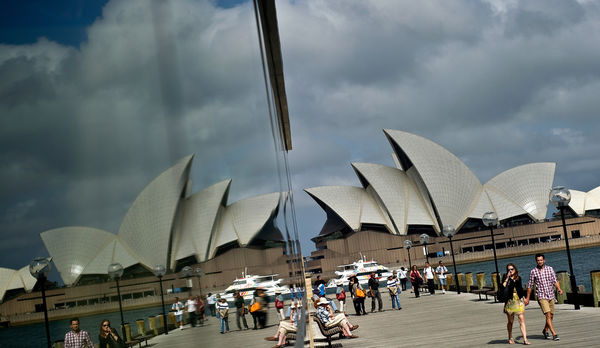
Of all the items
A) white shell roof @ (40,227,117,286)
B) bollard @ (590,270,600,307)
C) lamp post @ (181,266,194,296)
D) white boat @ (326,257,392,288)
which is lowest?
white boat @ (326,257,392,288)

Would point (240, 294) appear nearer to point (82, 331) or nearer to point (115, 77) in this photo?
point (82, 331)

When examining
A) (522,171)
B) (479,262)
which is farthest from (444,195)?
(479,262)

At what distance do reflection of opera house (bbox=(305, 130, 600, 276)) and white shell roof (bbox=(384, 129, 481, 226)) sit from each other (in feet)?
0.27

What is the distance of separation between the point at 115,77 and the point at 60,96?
0.25ft

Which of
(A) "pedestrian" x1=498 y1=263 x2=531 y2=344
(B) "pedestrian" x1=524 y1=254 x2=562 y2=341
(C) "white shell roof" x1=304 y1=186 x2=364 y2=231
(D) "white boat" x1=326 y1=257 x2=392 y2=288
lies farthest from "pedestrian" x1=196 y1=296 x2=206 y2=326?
(C) "white shell roof" x1=304 y1=186 x2=364 y2=231

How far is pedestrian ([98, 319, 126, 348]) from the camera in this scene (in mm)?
646

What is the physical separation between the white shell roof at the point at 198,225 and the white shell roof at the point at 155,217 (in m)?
0.03

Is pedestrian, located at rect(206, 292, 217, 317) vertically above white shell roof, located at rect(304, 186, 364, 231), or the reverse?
white shell roof, located at rect(304, 186, 364, 231)

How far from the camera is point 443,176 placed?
49.2 meters

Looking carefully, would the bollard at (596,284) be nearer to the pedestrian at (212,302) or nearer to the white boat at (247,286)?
the white boat at (247,286)

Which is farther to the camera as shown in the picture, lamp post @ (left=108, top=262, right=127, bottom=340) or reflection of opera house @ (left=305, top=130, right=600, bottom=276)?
reflection of opera house @ (left=305, top=130, right=600, bottom=276)

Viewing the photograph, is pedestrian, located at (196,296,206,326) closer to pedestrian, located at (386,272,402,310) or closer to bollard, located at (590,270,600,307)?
bollard, located at (590,270,600,307)

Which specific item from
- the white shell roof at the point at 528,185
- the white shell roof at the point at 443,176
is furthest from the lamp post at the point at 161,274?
the white shell roof at the point at 528,185

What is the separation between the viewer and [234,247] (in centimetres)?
148
